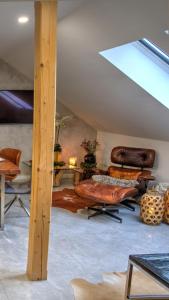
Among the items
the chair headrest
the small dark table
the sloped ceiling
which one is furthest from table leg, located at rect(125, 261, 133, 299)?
the chair headrest

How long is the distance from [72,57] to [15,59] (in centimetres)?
163

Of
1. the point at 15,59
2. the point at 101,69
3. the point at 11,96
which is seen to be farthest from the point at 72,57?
the point at 11,96

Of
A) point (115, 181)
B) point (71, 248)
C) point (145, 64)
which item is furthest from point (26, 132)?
point (71, 248)

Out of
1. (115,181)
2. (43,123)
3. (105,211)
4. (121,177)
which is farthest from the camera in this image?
(121,177)

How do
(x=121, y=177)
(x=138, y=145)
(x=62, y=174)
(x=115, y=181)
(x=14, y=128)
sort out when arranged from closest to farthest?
(x=115, y=181) → (x=121, y=177) → (x=138, y=145) → (x=14, y=128) → (x=62, y=174)

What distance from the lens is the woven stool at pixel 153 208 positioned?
4.64 meters

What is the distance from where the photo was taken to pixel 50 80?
2.73 m

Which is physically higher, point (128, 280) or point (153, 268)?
point (153, 268)

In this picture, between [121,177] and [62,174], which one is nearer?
[121,177]

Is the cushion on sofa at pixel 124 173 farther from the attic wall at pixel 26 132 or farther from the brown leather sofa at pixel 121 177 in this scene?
the attic wall at pixel 26 132

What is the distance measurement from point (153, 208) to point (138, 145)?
1.95 m

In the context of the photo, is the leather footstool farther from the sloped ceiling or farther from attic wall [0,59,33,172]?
attic wall [0,59,33,172]

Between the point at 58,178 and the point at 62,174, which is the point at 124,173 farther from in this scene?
the point at 62,174

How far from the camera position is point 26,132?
6.90 m
